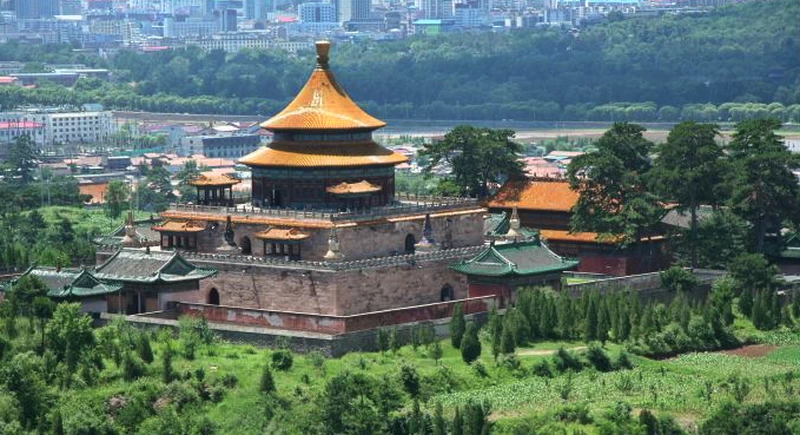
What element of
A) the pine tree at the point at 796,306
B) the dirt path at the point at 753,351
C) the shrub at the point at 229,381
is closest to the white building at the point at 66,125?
the pine tree at the point at 796,306

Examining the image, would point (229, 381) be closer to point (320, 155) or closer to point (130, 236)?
point (320, 155)

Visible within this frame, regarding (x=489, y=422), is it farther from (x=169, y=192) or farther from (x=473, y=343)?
(x=169, y=192)

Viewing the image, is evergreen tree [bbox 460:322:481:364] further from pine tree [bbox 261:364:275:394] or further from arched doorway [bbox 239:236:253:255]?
arched doorway [bbox 239:236:253:255]

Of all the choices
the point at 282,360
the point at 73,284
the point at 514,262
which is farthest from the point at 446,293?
the point at 73,284

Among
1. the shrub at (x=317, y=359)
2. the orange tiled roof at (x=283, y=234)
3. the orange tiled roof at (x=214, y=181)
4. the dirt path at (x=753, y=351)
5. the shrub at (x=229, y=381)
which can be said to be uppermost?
the orange tiled roof at (x=214, y=181)

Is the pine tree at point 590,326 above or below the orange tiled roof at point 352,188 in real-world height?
below

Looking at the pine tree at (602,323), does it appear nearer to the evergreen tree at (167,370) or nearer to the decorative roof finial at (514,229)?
the decorative roof finial at (514,229)
